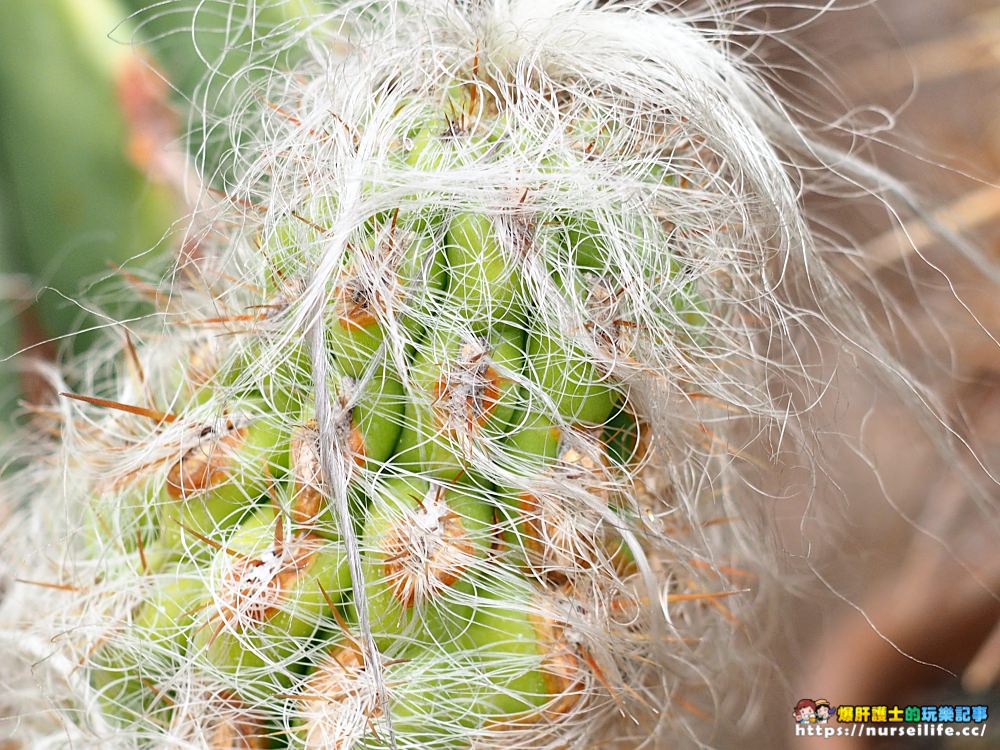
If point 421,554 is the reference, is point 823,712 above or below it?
below

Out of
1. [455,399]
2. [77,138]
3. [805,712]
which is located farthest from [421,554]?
[77,138]

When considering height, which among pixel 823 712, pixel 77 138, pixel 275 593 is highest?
pixel 77 138

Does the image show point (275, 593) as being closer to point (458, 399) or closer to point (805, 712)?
point (458, 399)

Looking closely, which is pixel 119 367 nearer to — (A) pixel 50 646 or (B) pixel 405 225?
(A) pixel 50 646

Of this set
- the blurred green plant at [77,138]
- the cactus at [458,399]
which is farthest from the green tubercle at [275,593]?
the blurred green plant at [77,138]

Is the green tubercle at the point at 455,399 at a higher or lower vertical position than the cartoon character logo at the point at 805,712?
higher

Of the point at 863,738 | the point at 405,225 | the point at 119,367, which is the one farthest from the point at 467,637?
the point at 863,738

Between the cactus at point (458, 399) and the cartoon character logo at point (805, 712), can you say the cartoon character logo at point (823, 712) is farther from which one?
the cactus at point (458, 399)

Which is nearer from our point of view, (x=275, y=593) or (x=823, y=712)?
(x=275, y=593)

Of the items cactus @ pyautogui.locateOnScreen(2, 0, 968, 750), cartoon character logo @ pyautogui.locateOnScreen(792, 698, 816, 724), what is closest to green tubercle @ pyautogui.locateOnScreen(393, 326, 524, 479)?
cactus @ pyautogui.locateOnScreen(2, 0, 968, 750)
